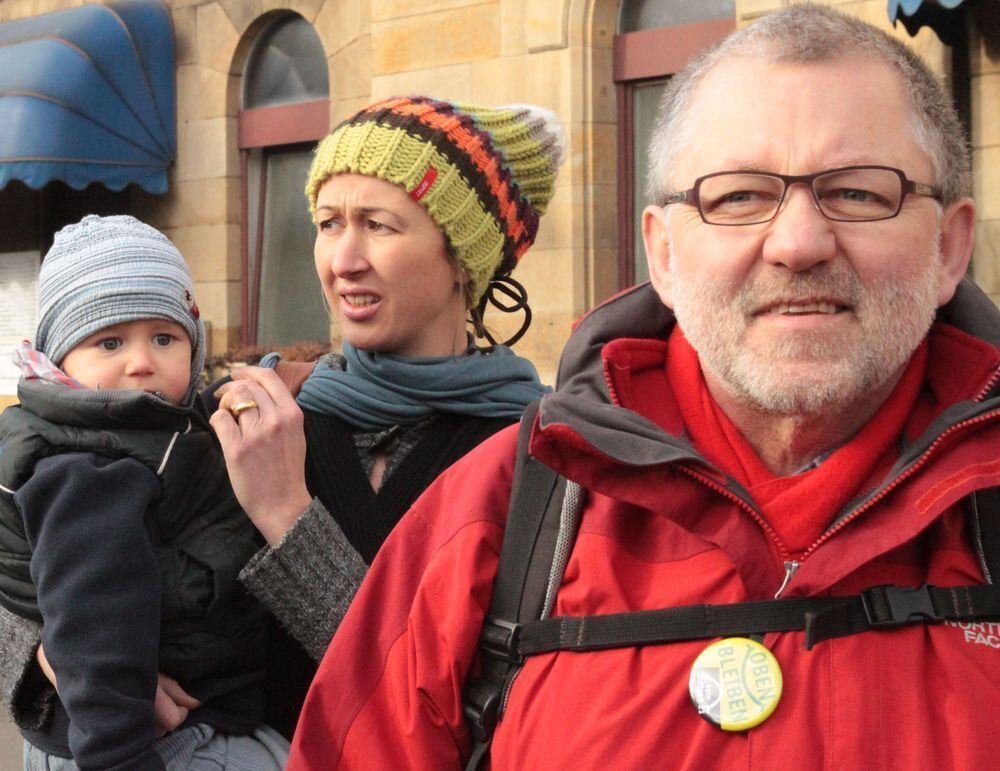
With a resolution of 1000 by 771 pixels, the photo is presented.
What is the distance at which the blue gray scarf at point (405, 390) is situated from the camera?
2.89m

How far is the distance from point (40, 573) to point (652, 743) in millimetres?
1287

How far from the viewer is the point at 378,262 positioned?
2.91m

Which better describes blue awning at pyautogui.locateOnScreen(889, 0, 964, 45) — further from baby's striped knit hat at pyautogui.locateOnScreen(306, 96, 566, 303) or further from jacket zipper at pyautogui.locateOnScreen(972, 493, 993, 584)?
jacket zipper at pyautogui.locateOnScreen(972, 493, 993, 584)

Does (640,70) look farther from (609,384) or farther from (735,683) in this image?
(735,683)

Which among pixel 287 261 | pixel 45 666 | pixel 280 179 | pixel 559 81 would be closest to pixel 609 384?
pixel 45 666

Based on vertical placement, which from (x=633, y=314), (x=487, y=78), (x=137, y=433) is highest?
(x=487, y=78)

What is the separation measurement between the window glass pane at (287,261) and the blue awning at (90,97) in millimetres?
931

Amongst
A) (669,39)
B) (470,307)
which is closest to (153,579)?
(470,307)

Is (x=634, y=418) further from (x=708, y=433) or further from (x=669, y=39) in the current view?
(x=669, y=39)

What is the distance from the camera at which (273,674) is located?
2893 millimetres

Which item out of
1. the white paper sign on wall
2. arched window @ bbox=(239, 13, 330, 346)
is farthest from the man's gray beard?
the white paper sign on wall

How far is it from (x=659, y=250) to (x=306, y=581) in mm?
890

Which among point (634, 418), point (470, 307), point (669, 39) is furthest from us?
point (669, 39)

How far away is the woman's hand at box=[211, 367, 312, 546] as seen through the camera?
106 inches
